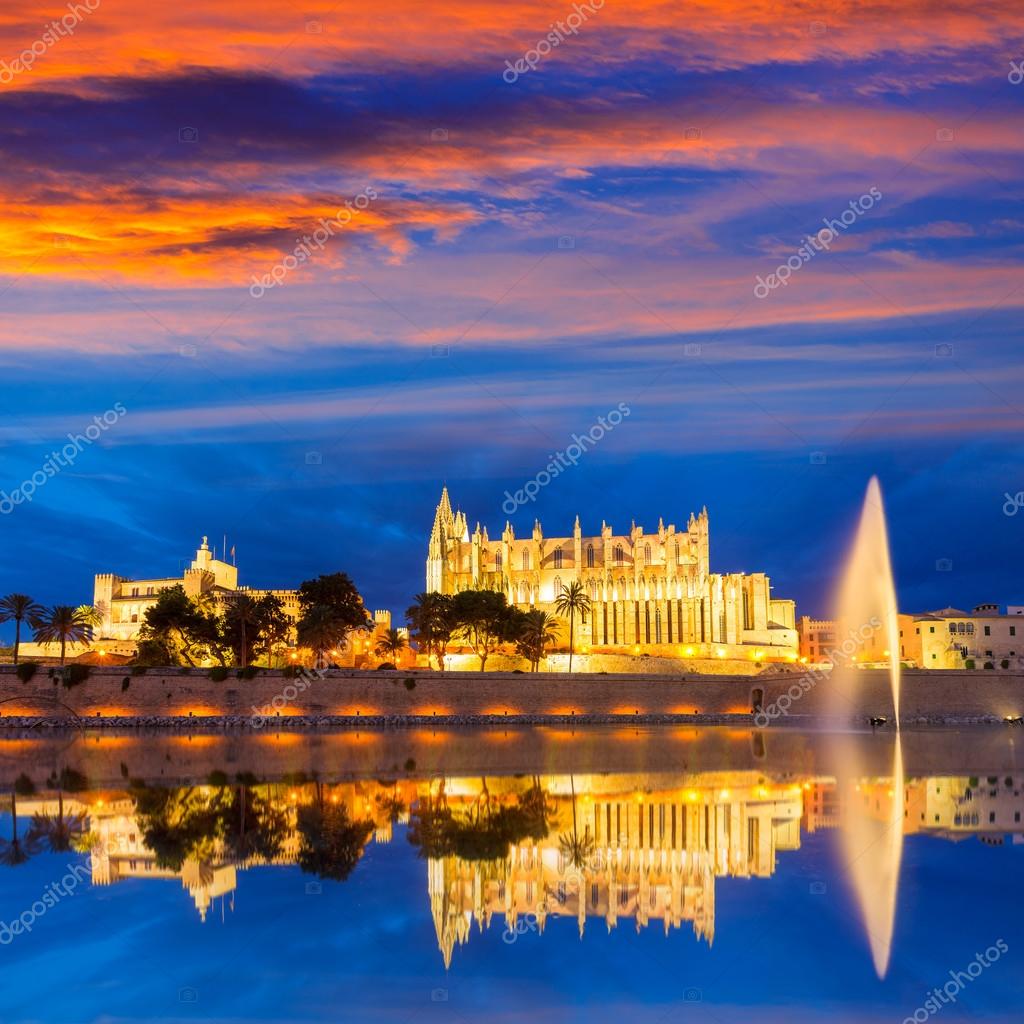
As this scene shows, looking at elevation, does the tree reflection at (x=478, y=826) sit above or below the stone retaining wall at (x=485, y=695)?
below

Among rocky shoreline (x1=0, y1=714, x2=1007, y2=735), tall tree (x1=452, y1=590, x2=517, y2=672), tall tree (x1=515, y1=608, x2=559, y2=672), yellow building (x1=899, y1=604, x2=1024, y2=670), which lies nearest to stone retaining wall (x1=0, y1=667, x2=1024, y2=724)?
rocky shoreline (x1=0, y1=714, x2=1007, y2=735)

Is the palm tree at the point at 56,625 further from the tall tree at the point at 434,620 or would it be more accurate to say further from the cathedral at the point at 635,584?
the cathedral at the point at 635,584

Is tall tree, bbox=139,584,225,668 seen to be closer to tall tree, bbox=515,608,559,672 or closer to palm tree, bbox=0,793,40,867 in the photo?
tall tree, bbox=515,608,559,672

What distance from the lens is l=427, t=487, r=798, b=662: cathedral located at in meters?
106

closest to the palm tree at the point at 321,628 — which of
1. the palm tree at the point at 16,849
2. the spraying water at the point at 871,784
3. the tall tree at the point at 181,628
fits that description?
the tall tree at the point at 181,628

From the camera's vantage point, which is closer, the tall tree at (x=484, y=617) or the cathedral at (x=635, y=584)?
the tall tree at (x=484, y=617)

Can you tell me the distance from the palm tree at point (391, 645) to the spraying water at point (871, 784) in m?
33.0

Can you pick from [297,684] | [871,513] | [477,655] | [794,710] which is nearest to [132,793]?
[297,684]

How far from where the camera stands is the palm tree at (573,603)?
102 meters

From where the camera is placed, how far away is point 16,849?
21.8 m

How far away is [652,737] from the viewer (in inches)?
2245

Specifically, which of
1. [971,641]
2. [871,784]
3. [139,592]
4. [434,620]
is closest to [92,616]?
[139,592]

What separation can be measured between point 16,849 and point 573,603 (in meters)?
80.2

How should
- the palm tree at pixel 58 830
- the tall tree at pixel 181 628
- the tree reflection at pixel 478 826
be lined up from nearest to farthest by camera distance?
the tree reflection at pixel 478 826 → the palm tree at pixel 58 830 → the tall tree at pixel 181 628
